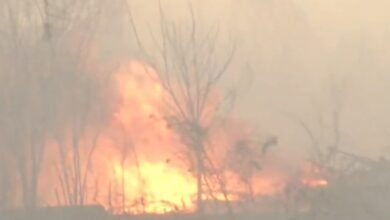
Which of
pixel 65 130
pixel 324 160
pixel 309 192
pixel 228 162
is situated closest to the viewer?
pixel 309 192

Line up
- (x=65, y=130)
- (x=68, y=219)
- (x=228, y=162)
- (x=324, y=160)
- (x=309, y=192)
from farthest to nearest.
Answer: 1. (x=65, y=130)
2. (x=68, y=219)
3. (x=228, y=162)
4. (x=324, y=160)
5. (x=309, y=192)

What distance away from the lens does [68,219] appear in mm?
18109

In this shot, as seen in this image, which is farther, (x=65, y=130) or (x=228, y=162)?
(x=65, y=130)

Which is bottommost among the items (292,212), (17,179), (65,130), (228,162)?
(292,212)

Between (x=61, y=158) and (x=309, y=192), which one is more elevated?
(x=61, y=158)

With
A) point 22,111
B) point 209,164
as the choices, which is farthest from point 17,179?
point 209,164

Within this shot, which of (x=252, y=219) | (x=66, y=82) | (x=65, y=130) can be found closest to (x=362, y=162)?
(x=252, y=219)

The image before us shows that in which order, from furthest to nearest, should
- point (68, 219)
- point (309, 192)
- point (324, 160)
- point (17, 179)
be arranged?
point (17, 179) → point (68, 219) → point (324, 160) → point (309, 192)

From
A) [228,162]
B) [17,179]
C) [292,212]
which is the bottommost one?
[292,212]

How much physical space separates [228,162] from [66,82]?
17418 millimetres

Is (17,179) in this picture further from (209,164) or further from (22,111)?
(209,164)

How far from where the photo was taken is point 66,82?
29906mm

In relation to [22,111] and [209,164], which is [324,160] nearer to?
[209,164]

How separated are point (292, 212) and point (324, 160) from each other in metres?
1.00
